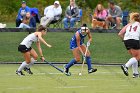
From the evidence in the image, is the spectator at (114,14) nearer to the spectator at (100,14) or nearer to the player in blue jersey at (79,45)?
the spectator at (100,14)

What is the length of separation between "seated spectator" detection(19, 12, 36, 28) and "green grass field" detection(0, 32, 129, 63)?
1.44 feet

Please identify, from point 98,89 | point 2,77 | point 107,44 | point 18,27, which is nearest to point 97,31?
point 107,44

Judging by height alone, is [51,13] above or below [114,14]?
above

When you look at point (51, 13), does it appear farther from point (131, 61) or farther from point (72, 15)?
point (131, 61)

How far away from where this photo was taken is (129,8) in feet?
141

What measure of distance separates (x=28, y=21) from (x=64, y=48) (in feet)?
9.20

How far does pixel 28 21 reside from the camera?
1224 inches

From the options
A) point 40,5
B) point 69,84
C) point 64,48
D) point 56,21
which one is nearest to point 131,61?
point 69,84

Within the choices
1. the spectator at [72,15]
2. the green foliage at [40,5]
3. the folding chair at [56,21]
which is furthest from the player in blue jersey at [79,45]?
the green foliage at [40,5]

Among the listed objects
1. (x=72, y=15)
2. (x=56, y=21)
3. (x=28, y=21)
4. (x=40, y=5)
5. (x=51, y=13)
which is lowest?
(x=40, y=5)

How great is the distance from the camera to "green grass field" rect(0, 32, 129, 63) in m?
28.0

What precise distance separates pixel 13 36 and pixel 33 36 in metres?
8.70

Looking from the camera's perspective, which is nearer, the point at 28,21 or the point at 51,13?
the point at 28,21

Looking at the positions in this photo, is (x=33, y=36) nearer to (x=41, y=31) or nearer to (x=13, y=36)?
(x=41, y=31)
